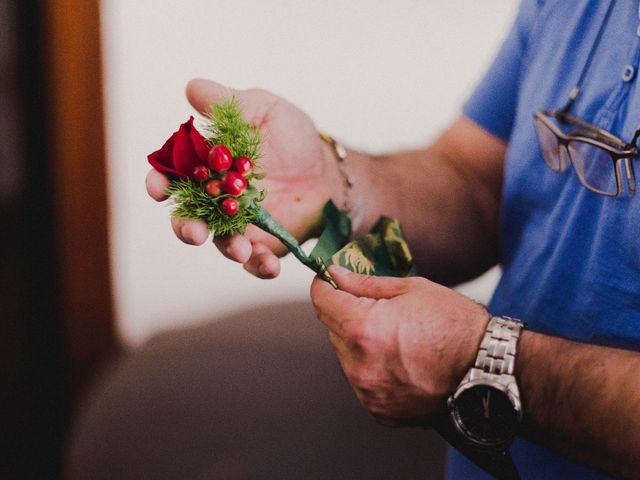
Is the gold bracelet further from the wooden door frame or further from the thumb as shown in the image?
the wooden door frame

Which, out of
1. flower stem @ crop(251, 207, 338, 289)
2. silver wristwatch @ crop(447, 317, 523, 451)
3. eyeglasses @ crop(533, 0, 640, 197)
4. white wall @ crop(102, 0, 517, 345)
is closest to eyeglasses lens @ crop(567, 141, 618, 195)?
eyeglasses @ crop(533, 0, 640, 197)

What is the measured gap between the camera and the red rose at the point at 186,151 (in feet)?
1.20

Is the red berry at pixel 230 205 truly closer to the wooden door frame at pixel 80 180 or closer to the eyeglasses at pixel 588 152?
the eyeglasses at pixel 588 152

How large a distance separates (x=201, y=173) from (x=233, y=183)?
2 centimetres

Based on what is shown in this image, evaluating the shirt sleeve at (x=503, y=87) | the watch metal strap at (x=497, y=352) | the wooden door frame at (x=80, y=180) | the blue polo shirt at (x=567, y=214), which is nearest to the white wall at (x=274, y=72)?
the wooden door frame at (x=80, y=180)

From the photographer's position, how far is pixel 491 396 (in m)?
0.43

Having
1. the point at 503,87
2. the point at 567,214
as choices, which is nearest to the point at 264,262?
the point at 567,214

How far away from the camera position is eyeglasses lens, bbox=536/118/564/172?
53cm

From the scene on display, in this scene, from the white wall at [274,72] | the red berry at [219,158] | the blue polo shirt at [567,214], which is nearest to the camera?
the red berry at [219,158]

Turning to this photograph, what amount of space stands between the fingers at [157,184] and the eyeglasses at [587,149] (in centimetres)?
31

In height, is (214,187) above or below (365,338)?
above

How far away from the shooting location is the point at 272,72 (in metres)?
1.13

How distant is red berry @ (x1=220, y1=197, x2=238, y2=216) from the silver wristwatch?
0.63 ft

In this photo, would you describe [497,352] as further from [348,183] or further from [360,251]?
[348,183]
